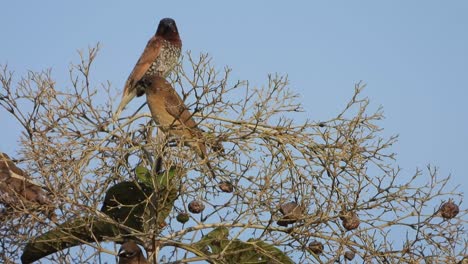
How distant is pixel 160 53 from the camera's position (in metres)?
7.64

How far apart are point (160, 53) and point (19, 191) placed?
334cm

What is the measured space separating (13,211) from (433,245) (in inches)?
93.9

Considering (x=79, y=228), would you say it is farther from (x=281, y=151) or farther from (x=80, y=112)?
(x=281, y=151)

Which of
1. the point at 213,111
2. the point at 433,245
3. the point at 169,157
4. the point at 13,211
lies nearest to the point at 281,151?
the point at 213,111

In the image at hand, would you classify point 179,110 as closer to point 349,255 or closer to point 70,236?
point 70,236

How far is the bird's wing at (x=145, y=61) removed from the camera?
6754 millimetres

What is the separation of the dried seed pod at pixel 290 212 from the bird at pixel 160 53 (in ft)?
9.47

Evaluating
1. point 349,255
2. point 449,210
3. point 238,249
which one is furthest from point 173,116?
point 449,210

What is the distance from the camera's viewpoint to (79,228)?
4.21 metres

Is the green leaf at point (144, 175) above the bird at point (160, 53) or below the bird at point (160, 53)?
below

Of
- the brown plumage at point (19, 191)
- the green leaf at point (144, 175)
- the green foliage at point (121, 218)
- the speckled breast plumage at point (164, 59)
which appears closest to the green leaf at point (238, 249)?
the green foliage at point (121, 218)

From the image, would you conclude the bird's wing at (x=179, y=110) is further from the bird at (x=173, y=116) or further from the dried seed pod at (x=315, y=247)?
the dried seed pod at (x=315, y=247)

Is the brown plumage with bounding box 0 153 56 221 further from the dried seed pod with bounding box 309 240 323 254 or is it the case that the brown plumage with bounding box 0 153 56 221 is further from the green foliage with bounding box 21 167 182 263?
the dried seed pod with bounding box 309 240 323 254

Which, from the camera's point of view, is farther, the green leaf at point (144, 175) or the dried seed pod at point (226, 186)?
the dried seed pod at point (226, 186)
